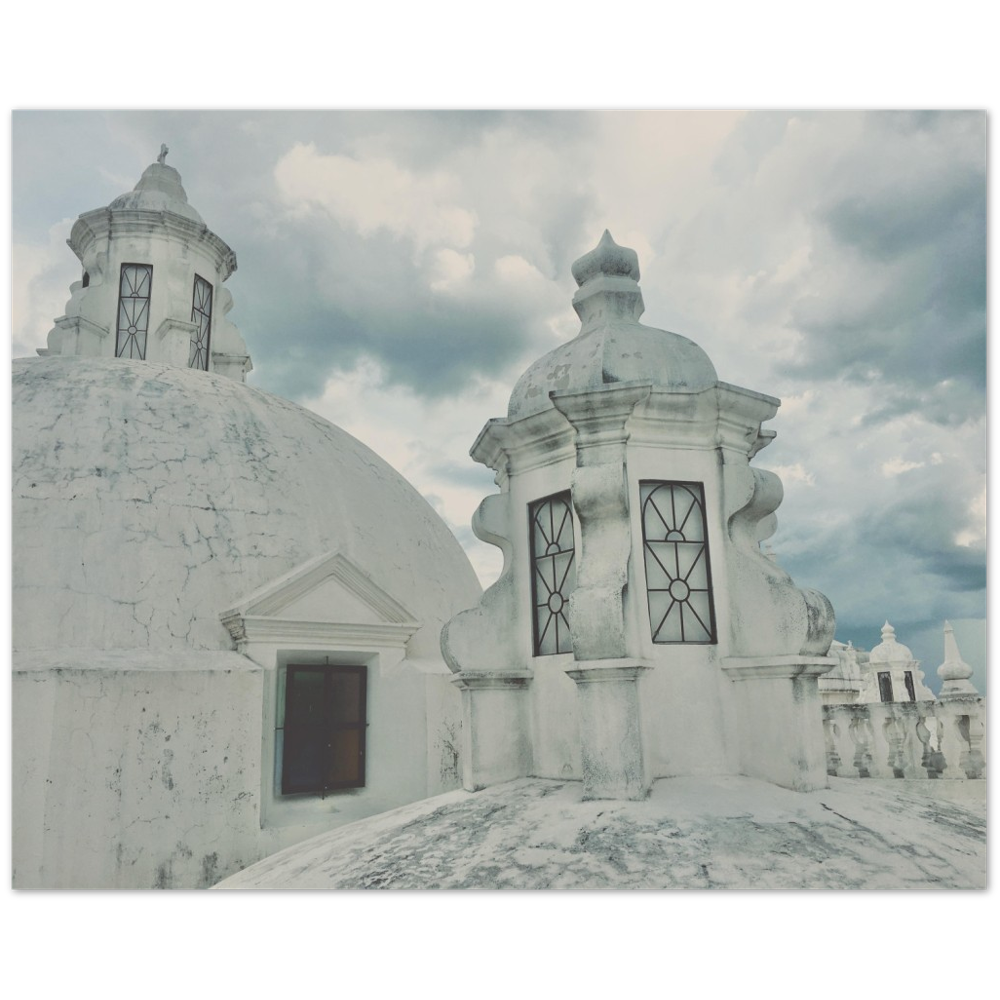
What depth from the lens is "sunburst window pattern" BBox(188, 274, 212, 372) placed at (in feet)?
43.6

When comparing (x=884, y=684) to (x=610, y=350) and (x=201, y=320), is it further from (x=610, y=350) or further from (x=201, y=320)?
(x=610, y=350)

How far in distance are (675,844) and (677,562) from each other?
1906 mm

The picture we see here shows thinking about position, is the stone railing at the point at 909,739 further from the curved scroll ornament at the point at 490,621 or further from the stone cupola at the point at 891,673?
the stone cupola at the point at 891,673

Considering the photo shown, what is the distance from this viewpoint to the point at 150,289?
13.1 meters

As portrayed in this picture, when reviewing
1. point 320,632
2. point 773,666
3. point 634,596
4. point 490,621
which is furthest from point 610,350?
point 320,632

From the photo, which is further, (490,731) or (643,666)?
(490,731)

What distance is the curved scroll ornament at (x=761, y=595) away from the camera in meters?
4.94

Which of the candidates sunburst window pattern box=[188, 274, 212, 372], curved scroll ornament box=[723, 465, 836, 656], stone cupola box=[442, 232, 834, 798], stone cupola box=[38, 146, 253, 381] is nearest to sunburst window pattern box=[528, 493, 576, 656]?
stone cupola box=[442, 232, 834, 798]

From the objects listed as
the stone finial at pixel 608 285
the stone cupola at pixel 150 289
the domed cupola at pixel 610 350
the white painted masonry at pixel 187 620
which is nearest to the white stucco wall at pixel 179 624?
the white painted masonry at pixel 187 620
